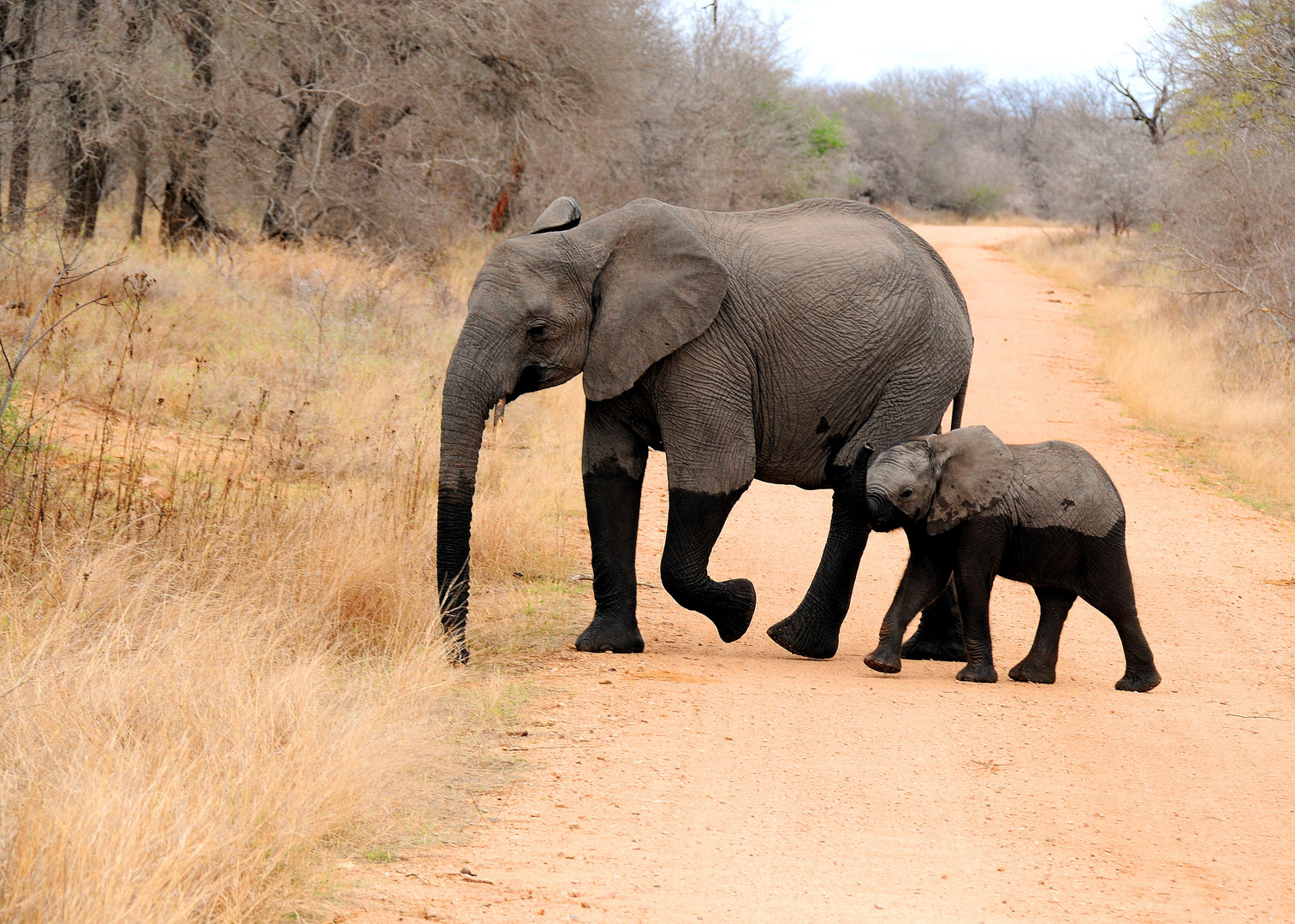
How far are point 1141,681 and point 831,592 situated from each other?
1520 millimetres

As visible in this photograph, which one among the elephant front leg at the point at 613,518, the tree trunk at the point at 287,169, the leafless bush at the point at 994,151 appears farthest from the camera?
the leafless bush at the point at 994,151

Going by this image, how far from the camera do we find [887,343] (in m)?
6.50

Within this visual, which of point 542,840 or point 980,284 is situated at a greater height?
point 980,284

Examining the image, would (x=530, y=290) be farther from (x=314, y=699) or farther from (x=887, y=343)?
(x=314, y=699)

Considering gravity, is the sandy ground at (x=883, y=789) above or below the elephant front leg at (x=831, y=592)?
below

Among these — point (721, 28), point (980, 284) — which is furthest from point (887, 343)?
point (721, 28)

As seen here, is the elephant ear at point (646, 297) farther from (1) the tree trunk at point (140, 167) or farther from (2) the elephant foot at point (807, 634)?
(1) the tree trunk at point (140, 167)

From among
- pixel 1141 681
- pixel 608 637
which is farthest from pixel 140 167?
pixel 1141 681

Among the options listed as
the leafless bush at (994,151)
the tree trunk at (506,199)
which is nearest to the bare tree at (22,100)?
the tree trunk at (506,199)

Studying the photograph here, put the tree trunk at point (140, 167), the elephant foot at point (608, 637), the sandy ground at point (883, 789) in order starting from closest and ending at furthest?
the sandy ground at point (883, 789) < the elephant foot at point (608, 637) < the tree trunk at point (140, 167)

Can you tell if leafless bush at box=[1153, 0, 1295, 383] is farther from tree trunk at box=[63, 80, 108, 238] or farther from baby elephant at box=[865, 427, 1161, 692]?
tree trunk at box=[63, 80, 108, 238]

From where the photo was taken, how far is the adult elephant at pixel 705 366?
5906 mm

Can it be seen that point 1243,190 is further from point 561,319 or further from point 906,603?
point 561,319

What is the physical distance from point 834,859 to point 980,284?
25370 millimetres
